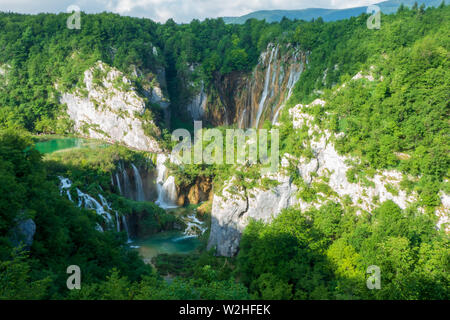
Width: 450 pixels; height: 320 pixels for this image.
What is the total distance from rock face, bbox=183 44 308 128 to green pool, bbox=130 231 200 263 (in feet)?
82.2

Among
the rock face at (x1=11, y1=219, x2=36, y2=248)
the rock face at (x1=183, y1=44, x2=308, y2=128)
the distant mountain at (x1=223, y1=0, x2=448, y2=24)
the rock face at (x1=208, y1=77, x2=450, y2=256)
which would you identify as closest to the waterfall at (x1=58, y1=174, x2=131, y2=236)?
the rock face at (x1=208, y1=77, x2=450, y2=256)

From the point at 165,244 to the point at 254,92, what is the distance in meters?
34.6

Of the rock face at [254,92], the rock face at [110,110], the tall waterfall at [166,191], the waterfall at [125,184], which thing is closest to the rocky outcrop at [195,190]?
the tall waterfall at [166,191]

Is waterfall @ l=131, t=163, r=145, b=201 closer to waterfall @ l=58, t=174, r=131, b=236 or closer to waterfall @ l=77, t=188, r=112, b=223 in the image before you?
Answer: waterfall @ l=58, t=174, r=131, b=236

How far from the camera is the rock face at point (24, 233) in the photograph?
47.9 feet

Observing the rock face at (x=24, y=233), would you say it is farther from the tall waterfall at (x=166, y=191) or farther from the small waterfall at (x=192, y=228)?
the tall waterfall at (x=166, y=191)

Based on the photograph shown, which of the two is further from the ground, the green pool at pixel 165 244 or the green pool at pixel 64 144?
the green pool at pixel 64 144

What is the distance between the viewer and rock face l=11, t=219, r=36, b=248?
47.9ft

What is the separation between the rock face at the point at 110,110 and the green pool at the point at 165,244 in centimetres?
2136

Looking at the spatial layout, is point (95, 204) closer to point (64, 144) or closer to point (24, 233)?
point (24, 233)

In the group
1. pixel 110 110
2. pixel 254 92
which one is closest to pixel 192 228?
pixel 110 110

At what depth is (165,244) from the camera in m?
30.5

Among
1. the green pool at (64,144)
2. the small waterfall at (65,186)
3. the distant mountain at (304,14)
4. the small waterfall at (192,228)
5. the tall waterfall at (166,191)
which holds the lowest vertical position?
the small waterfall at (192,228)
